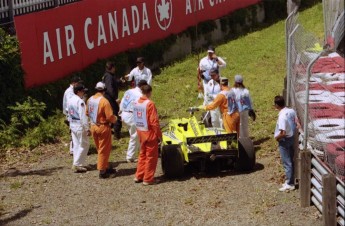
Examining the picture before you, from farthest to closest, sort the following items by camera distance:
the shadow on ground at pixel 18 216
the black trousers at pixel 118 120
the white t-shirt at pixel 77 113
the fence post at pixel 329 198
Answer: the black trousers at pixel 118 120 → the white t-shirt at pixel 77 113 → the shadow on ground at pixel 18 216 → the fence post at pixel 329 198

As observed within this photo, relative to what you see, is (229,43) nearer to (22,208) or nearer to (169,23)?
(169,23)

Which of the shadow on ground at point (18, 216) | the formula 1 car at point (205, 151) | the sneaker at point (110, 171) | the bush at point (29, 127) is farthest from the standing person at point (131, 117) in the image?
the shadow on ground at point (18, 216)

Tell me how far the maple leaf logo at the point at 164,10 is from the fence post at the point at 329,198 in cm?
1590

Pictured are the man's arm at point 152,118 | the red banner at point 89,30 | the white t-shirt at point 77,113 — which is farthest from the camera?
the red banner at point 89,30

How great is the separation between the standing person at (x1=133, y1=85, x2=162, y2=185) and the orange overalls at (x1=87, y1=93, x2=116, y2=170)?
0.59m

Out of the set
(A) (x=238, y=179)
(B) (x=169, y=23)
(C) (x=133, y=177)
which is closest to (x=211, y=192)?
(A) (x=238, y=179)

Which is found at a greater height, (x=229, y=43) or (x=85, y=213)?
(x=229, y=43)

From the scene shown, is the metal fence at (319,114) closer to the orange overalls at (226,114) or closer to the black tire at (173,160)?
the orange overalls at (226,114)

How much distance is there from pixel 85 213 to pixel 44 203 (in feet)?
3.32

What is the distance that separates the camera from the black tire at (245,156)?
51.4 feet

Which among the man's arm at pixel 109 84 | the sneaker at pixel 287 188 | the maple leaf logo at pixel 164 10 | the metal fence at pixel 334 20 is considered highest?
the maple leaf logo at pixel 164 10

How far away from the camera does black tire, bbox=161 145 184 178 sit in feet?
50.5

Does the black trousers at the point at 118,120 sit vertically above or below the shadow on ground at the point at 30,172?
above

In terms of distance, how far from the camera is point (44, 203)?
14.8 meters
